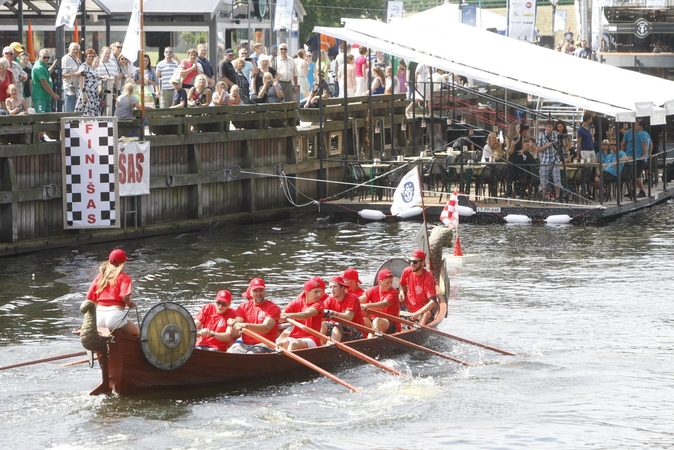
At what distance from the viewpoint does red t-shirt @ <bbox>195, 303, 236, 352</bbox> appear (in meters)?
15.4

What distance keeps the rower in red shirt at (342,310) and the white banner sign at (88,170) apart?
867 centimetres

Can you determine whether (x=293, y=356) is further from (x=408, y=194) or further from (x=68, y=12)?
(x=68, y=12)

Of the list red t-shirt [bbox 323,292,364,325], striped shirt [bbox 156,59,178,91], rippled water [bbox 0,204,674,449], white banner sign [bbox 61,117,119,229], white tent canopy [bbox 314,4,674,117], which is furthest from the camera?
striped shirt [bbox 156,59,178,91]

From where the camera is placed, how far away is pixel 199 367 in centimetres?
1462

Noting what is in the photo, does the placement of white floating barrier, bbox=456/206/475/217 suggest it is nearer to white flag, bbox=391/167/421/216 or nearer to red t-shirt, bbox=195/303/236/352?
white flag, bbox=391/167/421/216

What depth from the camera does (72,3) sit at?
84.4 feet

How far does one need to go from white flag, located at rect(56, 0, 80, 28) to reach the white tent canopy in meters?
5.06

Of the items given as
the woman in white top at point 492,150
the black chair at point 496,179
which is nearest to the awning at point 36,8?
Answer: the woman in white top at point 492,150

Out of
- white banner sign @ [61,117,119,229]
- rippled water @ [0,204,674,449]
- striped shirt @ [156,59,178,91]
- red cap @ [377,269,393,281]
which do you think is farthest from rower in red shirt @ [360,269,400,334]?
striped shirt @ [156,59,178,91]

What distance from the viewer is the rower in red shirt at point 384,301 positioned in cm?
1680

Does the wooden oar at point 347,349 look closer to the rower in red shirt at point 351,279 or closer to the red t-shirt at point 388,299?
the rower in red shirt at point 351,279

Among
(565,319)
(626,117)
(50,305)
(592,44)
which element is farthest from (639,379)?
(592,44)

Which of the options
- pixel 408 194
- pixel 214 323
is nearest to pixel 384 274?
pixel 214 323

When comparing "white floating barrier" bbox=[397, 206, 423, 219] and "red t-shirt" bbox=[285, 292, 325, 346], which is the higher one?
"white floating barrier" bbox=[397, 206, 423, 219]
